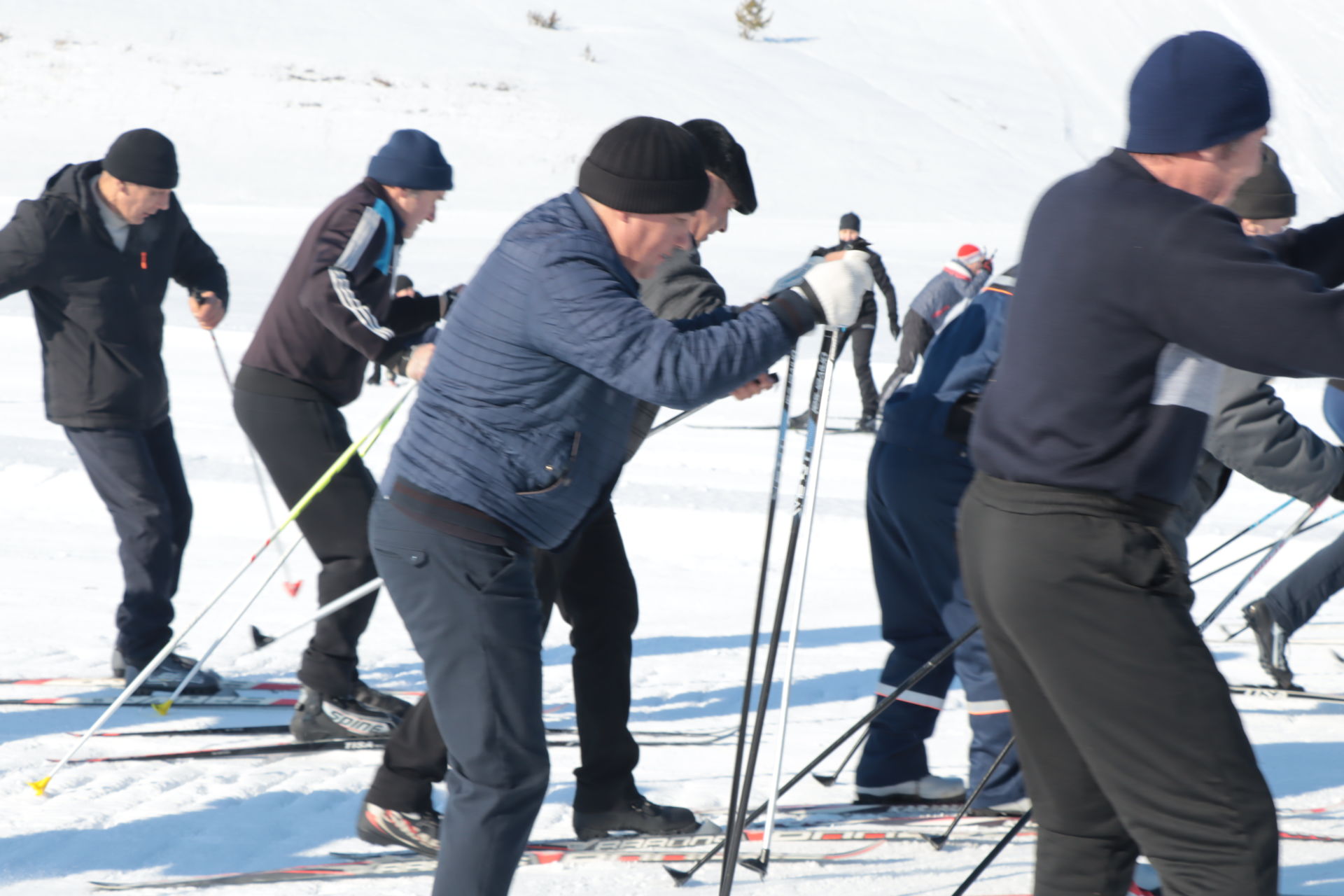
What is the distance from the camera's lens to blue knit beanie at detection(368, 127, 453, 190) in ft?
13.6

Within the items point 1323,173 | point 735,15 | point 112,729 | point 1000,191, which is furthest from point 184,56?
point 112,729

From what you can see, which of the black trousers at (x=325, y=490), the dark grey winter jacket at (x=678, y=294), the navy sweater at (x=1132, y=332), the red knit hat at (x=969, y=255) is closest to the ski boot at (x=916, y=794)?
the dark grey winter jacket at (x=678, y=294)

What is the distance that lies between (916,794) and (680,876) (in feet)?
3.06

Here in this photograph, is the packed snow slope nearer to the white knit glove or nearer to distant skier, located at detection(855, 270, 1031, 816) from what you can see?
distant skier, located at detection(855, 270, 1031, 816)

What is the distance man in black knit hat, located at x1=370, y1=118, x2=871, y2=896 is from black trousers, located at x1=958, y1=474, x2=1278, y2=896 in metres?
0.64

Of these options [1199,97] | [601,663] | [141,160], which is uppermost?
[1199,97]

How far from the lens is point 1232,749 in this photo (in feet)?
6.10

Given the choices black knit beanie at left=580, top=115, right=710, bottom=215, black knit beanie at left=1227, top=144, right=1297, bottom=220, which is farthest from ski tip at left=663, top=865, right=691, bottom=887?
black knit beanie at left=1227, top=144, right=1297, bottom=220

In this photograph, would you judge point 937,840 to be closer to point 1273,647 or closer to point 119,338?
point 1273,647

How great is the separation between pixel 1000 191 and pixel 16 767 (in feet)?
106

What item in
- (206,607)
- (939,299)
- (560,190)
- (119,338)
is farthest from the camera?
(560,190)

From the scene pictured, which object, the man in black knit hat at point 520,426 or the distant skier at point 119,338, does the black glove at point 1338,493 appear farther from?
the distant skier at point 119,338

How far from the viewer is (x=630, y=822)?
11.3 ft

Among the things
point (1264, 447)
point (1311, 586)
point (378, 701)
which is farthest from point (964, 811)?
point (1311, 586)
